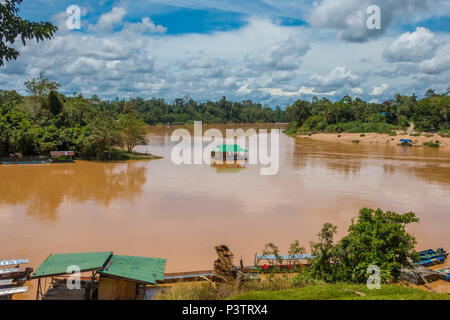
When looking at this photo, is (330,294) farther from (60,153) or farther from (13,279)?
(60,153)

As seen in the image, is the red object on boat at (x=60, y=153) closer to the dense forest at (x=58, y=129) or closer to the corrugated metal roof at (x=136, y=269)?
the dense forest at (x=58, y=129)

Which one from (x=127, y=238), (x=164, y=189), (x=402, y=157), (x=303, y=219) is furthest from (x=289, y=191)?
(x=402, y=157)

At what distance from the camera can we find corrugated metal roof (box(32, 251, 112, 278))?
321 inches

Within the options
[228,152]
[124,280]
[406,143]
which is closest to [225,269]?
[124,280]

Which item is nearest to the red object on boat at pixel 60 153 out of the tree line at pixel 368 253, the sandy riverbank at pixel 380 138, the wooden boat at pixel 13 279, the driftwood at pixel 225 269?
the wooden boat at pixel 13 279

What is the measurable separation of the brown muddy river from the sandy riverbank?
25844 millimetres

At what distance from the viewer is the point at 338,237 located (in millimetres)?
15516

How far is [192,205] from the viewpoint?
20.0 m

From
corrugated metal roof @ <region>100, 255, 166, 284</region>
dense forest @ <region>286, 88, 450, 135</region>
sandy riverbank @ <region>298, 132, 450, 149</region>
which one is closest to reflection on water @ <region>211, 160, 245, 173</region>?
corrugated metal roof @ <region>100, 255, 166, 284</region>

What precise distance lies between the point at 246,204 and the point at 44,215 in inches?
410

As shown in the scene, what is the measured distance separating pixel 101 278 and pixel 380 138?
62220mm

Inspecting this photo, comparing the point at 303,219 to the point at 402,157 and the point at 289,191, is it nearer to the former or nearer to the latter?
the point at 289,191

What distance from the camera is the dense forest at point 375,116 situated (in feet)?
215

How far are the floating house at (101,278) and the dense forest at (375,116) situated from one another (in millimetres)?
62534
